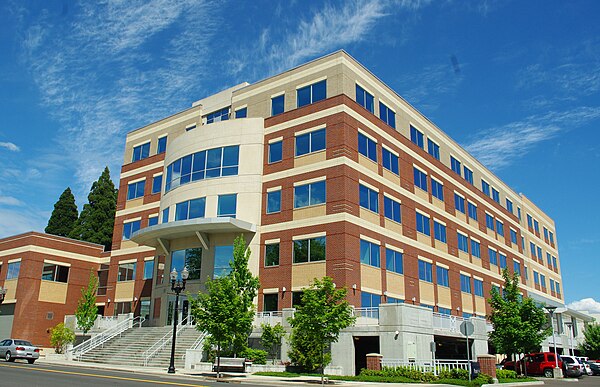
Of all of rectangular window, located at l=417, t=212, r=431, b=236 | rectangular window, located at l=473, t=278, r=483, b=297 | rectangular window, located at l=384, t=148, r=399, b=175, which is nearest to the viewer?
rectangular window, located at l=384, t=148, r=399, b=175

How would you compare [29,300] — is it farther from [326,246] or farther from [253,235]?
[326,246]

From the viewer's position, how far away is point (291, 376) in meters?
26.3

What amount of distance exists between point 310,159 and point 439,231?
16033 millimetres

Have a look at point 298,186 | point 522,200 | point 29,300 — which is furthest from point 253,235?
point 522,200

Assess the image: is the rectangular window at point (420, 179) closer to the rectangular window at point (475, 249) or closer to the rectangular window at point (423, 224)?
the rectangular window at point (423, 224)

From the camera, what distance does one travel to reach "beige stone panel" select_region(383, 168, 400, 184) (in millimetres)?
40281

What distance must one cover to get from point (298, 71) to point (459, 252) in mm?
23097

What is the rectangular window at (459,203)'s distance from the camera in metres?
51.7

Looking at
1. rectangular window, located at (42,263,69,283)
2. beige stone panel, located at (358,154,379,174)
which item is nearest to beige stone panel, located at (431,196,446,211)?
beige stone panel, located at (358,154,379,174)

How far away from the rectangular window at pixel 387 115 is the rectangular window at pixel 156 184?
69.4 feet

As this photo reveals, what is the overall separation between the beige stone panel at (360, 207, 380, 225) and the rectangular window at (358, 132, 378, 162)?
4.13 metres

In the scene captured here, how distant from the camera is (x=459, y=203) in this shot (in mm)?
52500

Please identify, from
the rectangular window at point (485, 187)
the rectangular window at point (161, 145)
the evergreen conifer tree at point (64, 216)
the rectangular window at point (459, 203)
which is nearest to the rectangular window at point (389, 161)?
the rectangular window at point (459, 203)

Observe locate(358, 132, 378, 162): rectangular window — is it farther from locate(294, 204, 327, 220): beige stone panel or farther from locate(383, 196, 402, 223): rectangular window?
locate(294, 204, 327, 220): beige stone panel
